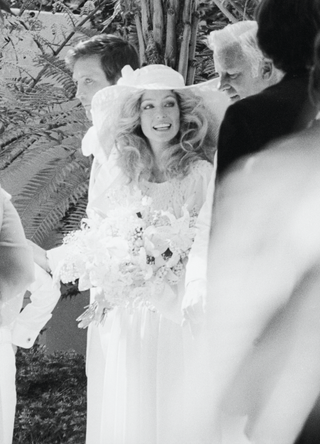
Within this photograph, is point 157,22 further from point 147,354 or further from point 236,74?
point 147,354

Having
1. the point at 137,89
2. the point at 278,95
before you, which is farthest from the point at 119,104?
the point at 278,95

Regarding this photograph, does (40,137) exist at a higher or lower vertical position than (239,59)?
lower

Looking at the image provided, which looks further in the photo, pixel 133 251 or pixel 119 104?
pixel 119 104

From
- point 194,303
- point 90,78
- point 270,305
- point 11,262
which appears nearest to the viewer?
point 270,305

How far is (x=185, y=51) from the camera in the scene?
2547 millimetres

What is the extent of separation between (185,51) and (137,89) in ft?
0.74

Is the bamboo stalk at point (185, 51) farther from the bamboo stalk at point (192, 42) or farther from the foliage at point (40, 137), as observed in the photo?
the foliage at point (40, 137)

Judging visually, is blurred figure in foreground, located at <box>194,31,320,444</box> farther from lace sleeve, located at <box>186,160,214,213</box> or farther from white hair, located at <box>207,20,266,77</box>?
lace sleeve, located at <box>186,160,214,213</box>

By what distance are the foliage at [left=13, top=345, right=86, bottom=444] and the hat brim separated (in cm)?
146

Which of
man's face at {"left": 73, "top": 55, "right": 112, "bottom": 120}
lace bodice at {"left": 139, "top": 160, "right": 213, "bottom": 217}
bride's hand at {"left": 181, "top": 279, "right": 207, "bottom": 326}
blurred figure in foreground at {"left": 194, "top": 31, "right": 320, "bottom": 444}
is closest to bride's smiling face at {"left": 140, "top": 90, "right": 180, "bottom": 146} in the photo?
lace bodice at {"left": 139, "top": 160, "right": 213, "bottom": 217}

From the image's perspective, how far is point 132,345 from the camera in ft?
7.79

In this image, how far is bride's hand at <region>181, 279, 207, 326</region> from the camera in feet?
5.32

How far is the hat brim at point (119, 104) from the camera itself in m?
2.44

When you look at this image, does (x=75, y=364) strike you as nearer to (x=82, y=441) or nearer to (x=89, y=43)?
(x=82, y=441)
